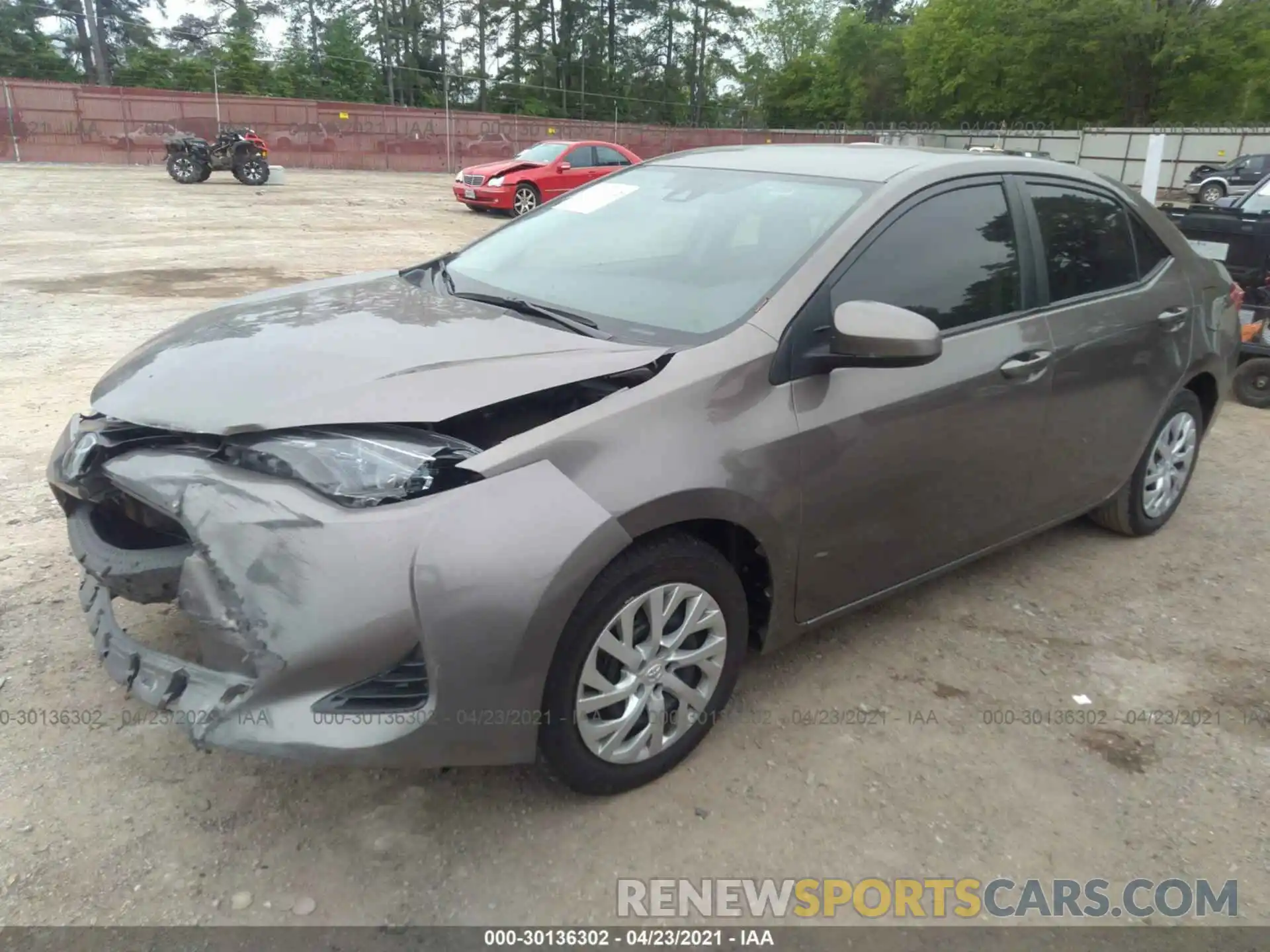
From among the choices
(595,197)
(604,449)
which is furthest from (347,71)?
(604,449)

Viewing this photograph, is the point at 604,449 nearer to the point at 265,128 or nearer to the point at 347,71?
the point at 265,128

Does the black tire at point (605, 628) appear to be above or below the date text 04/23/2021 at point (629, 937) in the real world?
above

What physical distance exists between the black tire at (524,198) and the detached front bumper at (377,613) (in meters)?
16.8

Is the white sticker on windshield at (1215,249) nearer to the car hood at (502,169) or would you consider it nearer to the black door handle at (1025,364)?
the black door handle at (1025,364)

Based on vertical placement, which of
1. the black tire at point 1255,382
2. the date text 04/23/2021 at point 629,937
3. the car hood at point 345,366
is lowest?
the date text 04/23/2021 at point 629,937

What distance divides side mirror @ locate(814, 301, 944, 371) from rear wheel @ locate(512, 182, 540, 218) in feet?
53.6

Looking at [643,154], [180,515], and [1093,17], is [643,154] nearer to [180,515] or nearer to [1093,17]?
[1093,17]

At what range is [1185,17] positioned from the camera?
1510 inches

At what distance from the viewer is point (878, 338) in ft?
8.35

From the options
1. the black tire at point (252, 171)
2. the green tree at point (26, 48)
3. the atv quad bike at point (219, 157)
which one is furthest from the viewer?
the green tree at point (26, 48)

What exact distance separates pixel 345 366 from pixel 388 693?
892 mm

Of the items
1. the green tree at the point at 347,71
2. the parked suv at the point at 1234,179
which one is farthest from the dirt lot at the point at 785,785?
the green tree at the point at 347,71

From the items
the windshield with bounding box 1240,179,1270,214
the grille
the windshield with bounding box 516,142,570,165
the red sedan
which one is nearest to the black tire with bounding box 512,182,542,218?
the red sedan

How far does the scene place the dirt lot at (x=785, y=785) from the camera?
88.0 inches
